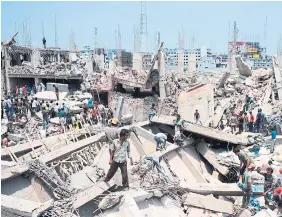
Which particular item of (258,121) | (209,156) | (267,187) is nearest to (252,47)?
(258,121)

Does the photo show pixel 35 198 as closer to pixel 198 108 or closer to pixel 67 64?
pixel 198 108

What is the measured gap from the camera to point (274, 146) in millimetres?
9461

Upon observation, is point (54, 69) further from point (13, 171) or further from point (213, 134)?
point (13, 171)

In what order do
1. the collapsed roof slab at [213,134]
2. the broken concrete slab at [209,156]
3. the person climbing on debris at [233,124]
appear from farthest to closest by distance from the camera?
1. the person climbing on debris at [233,124]
2. the collapsed roof slab at [213,134]
3. the broken concrete slab at [209,156]

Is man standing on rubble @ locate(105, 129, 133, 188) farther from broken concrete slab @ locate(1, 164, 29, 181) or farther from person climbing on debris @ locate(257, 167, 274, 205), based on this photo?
person climbing on debris @ locate(257, 167, 274, 205)

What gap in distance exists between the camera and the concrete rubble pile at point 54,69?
21031 millimetres

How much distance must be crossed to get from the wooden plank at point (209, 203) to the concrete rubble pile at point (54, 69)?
15437mm

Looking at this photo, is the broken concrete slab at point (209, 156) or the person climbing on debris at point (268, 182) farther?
the broken concrete slab at point (209, 156)

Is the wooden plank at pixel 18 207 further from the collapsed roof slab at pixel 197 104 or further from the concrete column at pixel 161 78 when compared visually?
the concrete column at pixel 161 78

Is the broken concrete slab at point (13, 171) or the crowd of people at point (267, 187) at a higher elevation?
the broken concrete slab at point (13, 171)

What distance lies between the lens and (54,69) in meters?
21.5

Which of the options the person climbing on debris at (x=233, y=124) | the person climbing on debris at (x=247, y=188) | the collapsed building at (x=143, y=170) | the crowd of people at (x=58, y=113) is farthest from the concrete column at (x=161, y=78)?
the person climbing on debris at (x=247, y=188)

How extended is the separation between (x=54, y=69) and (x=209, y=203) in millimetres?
16988

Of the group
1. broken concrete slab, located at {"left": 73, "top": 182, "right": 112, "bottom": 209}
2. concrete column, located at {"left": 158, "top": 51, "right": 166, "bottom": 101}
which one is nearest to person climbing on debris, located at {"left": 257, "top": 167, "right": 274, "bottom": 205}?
broken concrete slab, located at {"left": 73, "top": 182, "right": 112, "bottom": 209}
